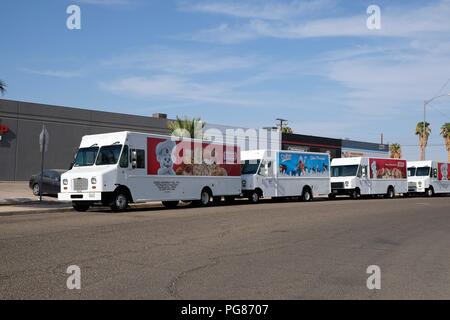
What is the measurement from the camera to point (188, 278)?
7.54 meters

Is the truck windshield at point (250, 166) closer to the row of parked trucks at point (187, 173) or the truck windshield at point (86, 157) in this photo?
the row of parked trucks at point (187, 173)

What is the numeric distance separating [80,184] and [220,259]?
11.9 metres

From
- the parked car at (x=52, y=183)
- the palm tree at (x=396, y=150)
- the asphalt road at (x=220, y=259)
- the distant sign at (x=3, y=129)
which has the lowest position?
the asphalt road at (x=220, y=259)

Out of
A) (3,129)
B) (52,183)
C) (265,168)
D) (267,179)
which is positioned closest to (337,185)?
(267,179)

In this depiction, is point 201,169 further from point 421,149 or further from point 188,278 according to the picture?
point 421,149

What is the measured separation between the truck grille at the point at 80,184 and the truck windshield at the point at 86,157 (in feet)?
3.14

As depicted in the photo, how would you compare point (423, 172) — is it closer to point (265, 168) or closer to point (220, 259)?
point (265, 168)

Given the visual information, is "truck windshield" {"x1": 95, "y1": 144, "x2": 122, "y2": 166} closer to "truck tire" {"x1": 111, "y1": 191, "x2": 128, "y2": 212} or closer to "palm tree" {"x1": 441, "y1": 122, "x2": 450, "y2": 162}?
"truck tire" {"x1": 111, "y1": 191, "x2": 128, "y2": 212}

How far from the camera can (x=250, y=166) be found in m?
28.3

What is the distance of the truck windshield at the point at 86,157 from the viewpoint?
20656 mm

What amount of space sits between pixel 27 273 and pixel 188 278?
7.60 feet

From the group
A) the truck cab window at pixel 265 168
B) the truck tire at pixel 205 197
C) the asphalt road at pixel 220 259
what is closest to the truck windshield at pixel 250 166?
the truck cab window at pixel 265 168

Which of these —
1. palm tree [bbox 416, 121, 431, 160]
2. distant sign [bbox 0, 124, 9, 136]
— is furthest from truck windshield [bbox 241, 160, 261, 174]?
palm tree [bbox 416, 121, 431, 160]

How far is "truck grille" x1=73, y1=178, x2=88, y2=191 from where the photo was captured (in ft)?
64.7
